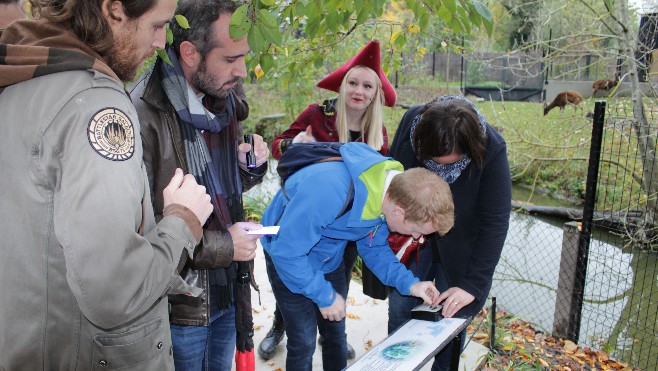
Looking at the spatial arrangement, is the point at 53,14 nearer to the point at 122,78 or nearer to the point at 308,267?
the point at 122,78

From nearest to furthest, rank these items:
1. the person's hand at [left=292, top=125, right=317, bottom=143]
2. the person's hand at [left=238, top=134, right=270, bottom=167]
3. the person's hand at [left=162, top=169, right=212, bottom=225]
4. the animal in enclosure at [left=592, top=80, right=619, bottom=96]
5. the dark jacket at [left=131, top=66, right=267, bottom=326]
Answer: the person's hand at [left=162, top=169, right=212, bottom=225] → the dark jacket at [left=131, top=66, right=267, bottom=326] → the person's hand at [left=238, top=134, right=270, bottom=167] → the person's hand at [left=292, top=125, right=317, bottom=143] → the animal in enclosure at [left=592, top=80, right=619, bottom=96]

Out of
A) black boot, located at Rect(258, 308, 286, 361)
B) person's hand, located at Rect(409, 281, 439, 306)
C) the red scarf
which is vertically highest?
the red scarf

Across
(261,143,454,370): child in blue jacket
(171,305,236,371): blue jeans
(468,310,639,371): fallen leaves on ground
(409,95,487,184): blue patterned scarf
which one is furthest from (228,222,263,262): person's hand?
(468,310,639,371): fallen leaves on ground

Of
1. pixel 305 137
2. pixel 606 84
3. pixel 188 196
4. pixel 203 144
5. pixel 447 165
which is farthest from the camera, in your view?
pixel 606 84

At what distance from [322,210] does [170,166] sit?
1.73 ft

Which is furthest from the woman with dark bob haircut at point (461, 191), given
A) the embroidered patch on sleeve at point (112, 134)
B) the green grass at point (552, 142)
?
the green grass at point (552, 142)

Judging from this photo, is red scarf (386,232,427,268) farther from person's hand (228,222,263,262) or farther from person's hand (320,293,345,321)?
person's hand (228,222,263,262)

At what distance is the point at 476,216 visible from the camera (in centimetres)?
227

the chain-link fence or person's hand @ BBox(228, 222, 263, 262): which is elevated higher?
person's hand @ BBox(228, 222, 263, 262)

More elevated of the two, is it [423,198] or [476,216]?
[423,198]

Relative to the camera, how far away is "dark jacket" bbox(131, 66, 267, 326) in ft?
5.00

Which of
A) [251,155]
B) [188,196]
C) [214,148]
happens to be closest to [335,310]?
[251,155]

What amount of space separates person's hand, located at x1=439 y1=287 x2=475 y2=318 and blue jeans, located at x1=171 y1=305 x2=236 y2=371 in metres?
0.88

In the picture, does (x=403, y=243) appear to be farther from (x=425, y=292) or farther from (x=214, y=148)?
(x=214, y=148)
